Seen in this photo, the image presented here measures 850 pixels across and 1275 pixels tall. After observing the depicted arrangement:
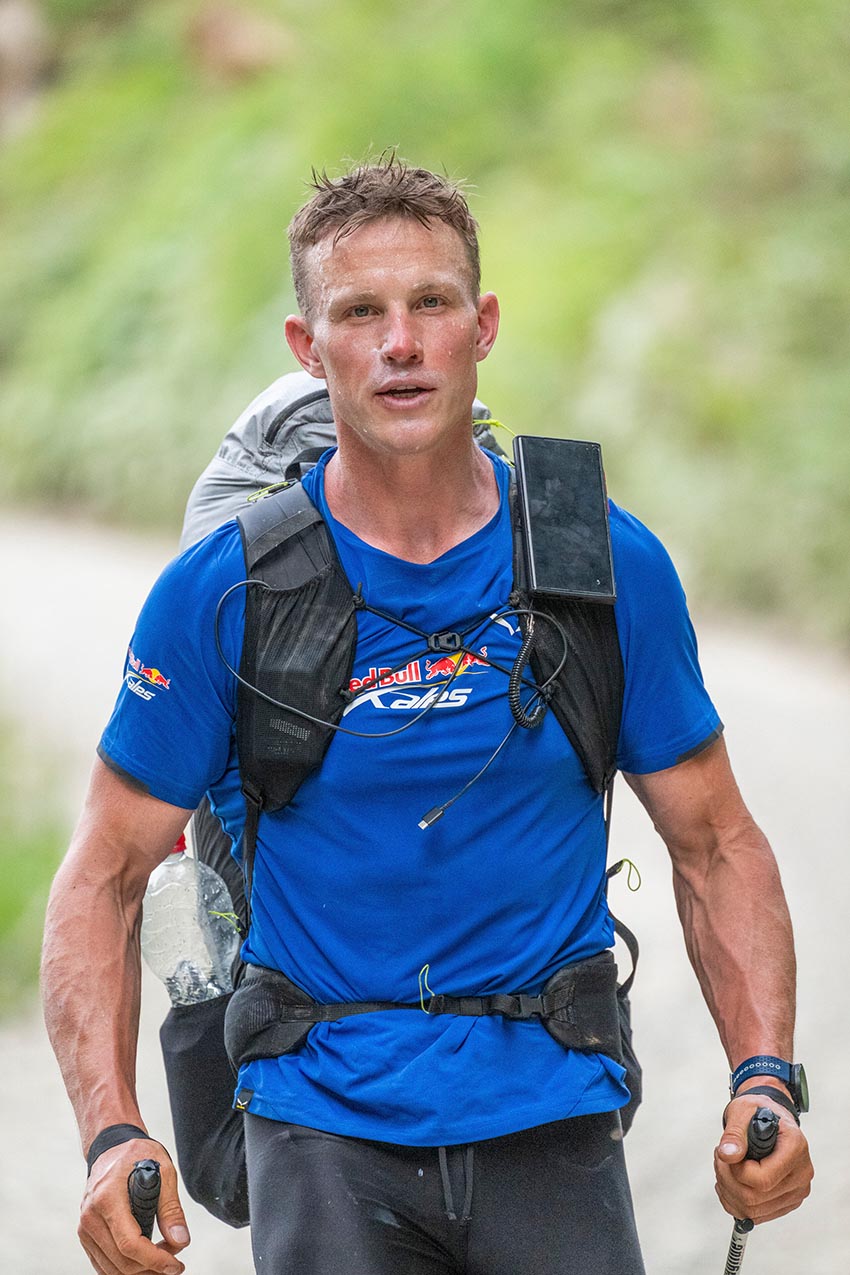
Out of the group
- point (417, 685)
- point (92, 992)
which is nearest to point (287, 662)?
point (417, 685)

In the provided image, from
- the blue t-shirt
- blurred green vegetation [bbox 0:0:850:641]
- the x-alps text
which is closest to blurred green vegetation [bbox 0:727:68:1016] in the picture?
blurred green vegetation [bbox 0:0:850:641]

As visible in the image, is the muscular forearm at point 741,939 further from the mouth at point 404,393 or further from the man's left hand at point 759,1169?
the mouth at point 404,393

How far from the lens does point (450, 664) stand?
2.40 metres

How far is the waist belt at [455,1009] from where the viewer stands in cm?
234

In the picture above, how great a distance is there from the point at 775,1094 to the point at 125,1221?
0.87 meters

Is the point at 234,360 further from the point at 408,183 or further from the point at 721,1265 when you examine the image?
the point at 408,183

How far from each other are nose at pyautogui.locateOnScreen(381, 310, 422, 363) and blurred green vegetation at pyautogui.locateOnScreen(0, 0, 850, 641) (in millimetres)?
8491

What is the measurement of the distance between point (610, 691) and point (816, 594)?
343 inches

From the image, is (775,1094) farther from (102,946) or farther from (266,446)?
(266,446)

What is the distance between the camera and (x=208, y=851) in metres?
3.03

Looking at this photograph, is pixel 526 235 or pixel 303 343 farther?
pixel 526 235

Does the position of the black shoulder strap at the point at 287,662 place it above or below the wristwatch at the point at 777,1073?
above

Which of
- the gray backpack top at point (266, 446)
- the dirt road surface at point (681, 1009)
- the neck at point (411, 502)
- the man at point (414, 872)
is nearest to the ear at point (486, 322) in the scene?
the man at point (414, 872)

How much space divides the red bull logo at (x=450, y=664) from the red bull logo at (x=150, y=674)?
357mm
